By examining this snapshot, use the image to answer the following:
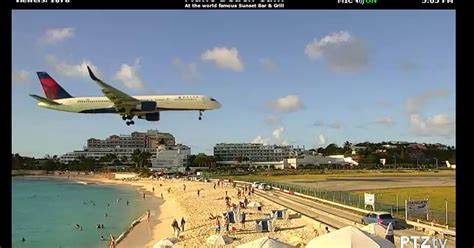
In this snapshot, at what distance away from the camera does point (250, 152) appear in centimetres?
6053

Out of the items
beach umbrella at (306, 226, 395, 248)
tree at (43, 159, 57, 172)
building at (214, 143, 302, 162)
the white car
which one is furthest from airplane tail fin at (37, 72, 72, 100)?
tree at (43, 159, 57, 172)

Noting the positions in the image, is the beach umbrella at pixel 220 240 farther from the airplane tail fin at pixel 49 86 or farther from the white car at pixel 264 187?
the white car at pixel 264 187

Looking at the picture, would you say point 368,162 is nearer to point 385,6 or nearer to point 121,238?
point 121,238

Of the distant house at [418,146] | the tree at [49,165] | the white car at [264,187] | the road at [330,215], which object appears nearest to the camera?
the road at [330,215]

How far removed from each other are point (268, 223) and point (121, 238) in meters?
6.60

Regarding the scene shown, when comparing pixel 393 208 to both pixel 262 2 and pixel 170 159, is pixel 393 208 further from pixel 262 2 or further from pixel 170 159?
pixel 170 159

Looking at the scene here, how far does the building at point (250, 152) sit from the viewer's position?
58219 millimetres

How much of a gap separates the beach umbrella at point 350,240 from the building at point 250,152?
43.5m

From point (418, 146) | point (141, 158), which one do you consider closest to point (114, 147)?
point (141, 158)

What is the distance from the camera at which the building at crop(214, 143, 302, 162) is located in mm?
58219

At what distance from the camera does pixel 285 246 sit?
8047mm

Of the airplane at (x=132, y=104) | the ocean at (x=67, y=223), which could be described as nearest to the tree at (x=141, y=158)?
the ocean at (x=67, y=223)

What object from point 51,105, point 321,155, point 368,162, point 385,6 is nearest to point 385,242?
point 385,6

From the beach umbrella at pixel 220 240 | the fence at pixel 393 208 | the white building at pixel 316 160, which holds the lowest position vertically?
the white building at pixel 316 160
